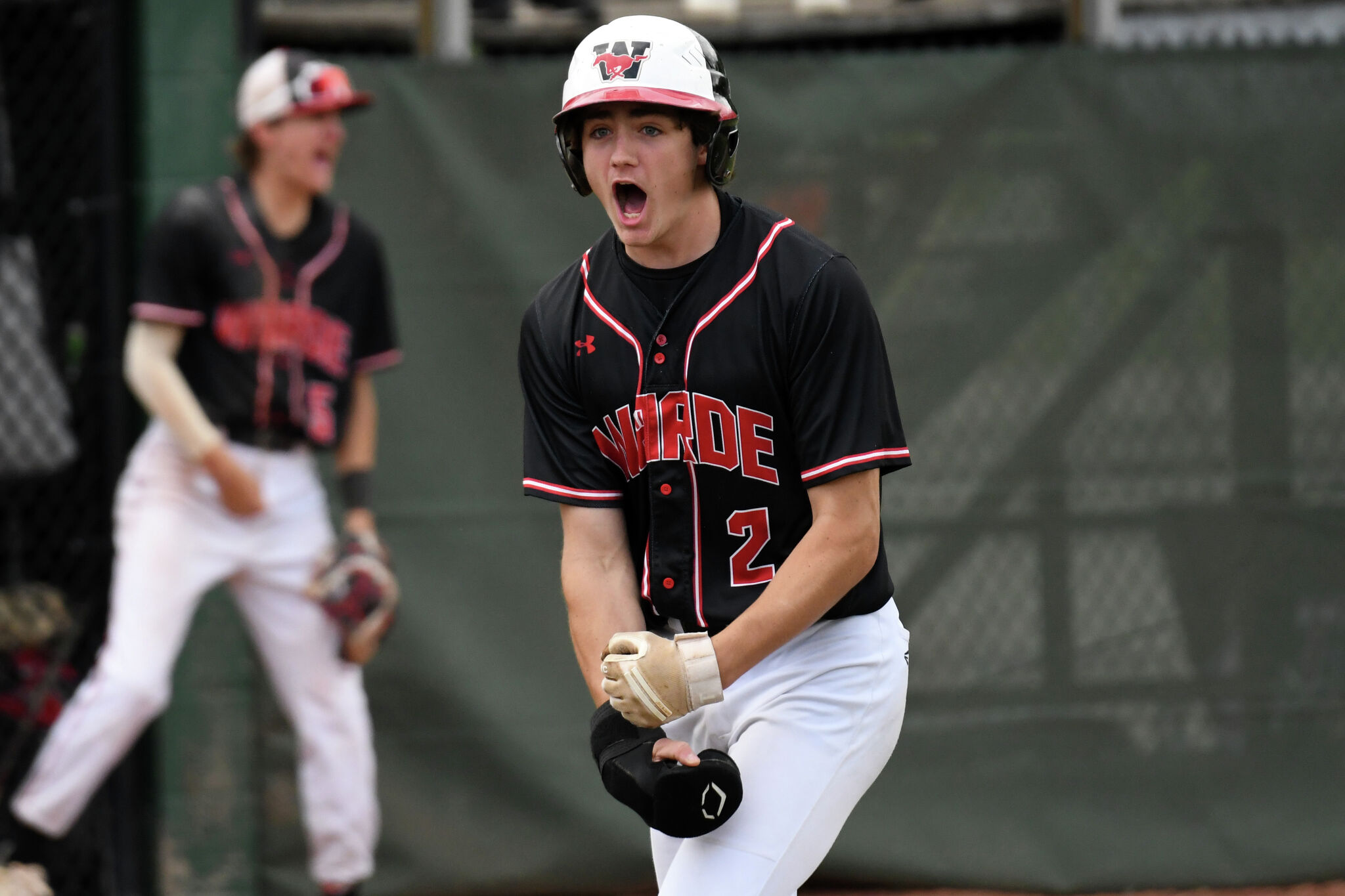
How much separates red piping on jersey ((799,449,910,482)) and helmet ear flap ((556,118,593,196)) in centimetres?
63

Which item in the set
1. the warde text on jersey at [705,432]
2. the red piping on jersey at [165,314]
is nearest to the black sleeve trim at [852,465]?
the warde text on jersey at [705,432]

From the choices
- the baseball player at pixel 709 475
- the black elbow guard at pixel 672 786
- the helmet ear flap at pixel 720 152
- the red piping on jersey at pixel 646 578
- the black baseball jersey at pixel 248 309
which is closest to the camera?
the black elbow guard at pixel 672 786

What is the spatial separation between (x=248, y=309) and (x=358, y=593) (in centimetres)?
89

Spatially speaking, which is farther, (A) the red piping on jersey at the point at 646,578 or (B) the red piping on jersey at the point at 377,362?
(B) the red piping on jersey at the point at 377,362

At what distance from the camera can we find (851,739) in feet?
8.36

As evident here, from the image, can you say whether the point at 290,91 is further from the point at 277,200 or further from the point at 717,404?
the point at 717,404

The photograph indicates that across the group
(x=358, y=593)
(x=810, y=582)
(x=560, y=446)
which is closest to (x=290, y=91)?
(x=358, y=593)

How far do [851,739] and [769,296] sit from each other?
29.7 inches

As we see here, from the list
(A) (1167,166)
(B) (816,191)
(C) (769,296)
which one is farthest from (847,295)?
(A) (1167,166)

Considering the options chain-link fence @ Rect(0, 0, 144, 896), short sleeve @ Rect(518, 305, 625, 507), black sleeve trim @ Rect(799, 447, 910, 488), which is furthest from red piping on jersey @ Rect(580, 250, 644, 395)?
chain-link fence @ Rect(0, 0, 144, 896)

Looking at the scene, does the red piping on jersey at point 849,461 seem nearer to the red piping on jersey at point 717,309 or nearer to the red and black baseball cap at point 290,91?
the red piping on jersey at point 717,309

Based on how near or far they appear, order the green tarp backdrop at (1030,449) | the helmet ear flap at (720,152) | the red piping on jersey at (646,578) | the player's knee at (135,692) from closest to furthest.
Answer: the helmet ear flap at (720,152) → the red piping on jersey at (646,578) → the player's knee at (135,692) → the green tarp backdrop at (1030,449)

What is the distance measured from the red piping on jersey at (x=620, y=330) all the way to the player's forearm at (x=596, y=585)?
0.88 ft

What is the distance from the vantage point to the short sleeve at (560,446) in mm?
2672
